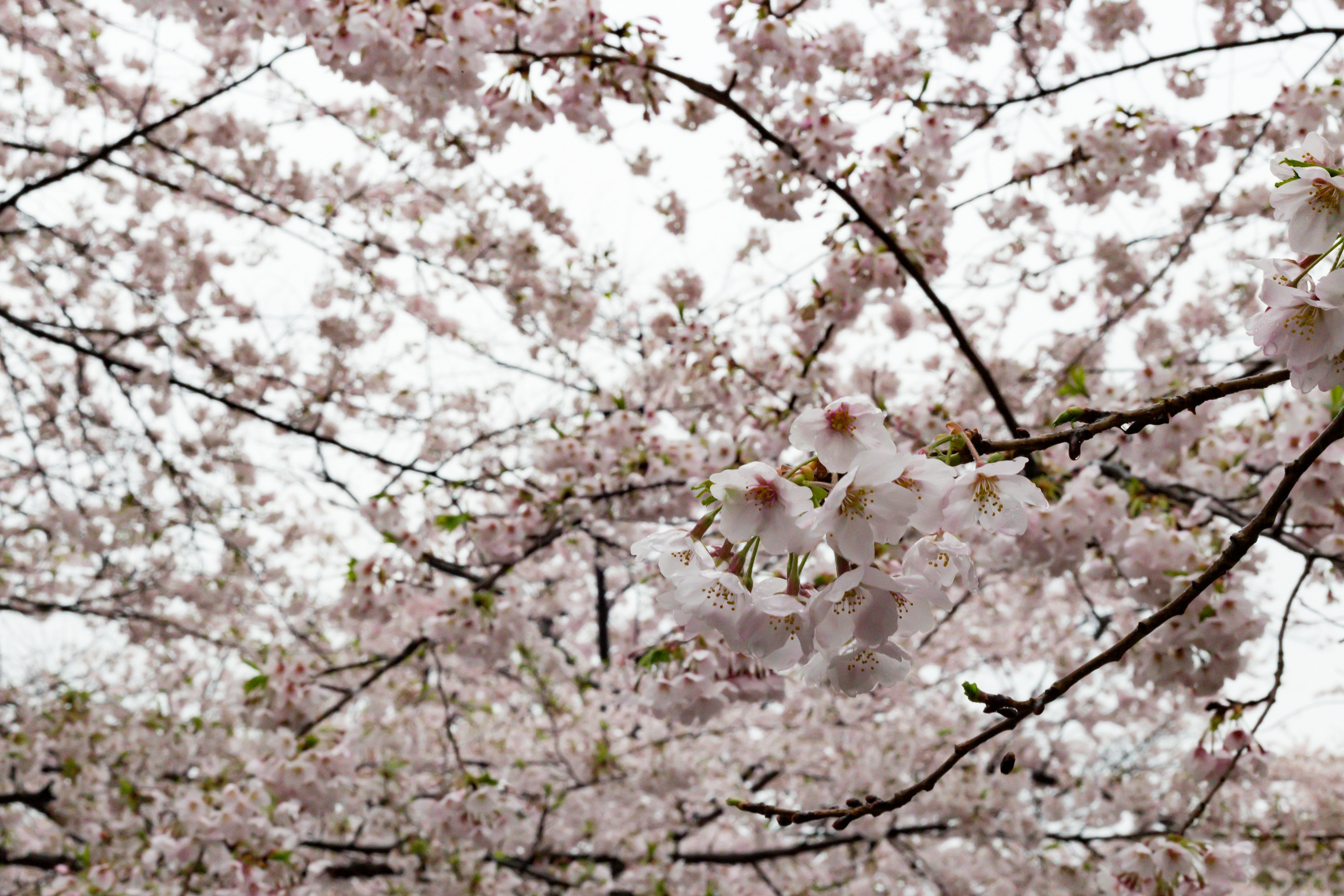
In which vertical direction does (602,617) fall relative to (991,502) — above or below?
above

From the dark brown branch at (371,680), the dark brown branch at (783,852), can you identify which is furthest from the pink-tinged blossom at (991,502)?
the dark brown branch at (783,852)

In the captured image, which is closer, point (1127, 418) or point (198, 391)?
point (1127, 418)

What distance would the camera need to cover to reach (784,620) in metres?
1.02

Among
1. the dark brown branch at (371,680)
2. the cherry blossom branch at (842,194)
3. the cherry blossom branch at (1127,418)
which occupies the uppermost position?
the cherry blossom branch at (842,194)

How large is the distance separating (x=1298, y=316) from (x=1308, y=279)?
0.05 meters

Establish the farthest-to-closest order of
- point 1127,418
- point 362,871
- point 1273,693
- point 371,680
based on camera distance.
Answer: point 362,871 → point 371,680 → point 1273,693 → point 1127,418

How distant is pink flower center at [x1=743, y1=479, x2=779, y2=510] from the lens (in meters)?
0.99

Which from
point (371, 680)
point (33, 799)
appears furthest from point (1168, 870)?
point (33, 799)

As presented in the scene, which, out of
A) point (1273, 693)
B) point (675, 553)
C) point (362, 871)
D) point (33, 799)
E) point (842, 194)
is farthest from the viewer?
point (33, 799)

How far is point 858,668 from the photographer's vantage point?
1.09m

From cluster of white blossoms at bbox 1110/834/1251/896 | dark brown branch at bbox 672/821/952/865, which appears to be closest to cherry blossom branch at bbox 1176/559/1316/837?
cluster of white blossoms at bbox 1110/834/1251/896

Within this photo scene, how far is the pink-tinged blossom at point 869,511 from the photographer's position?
903mm

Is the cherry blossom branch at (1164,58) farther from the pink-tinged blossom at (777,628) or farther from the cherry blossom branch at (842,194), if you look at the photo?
the pink-tinged blossom at (777,628)

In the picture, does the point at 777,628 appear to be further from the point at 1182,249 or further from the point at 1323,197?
the point at 1182,249
